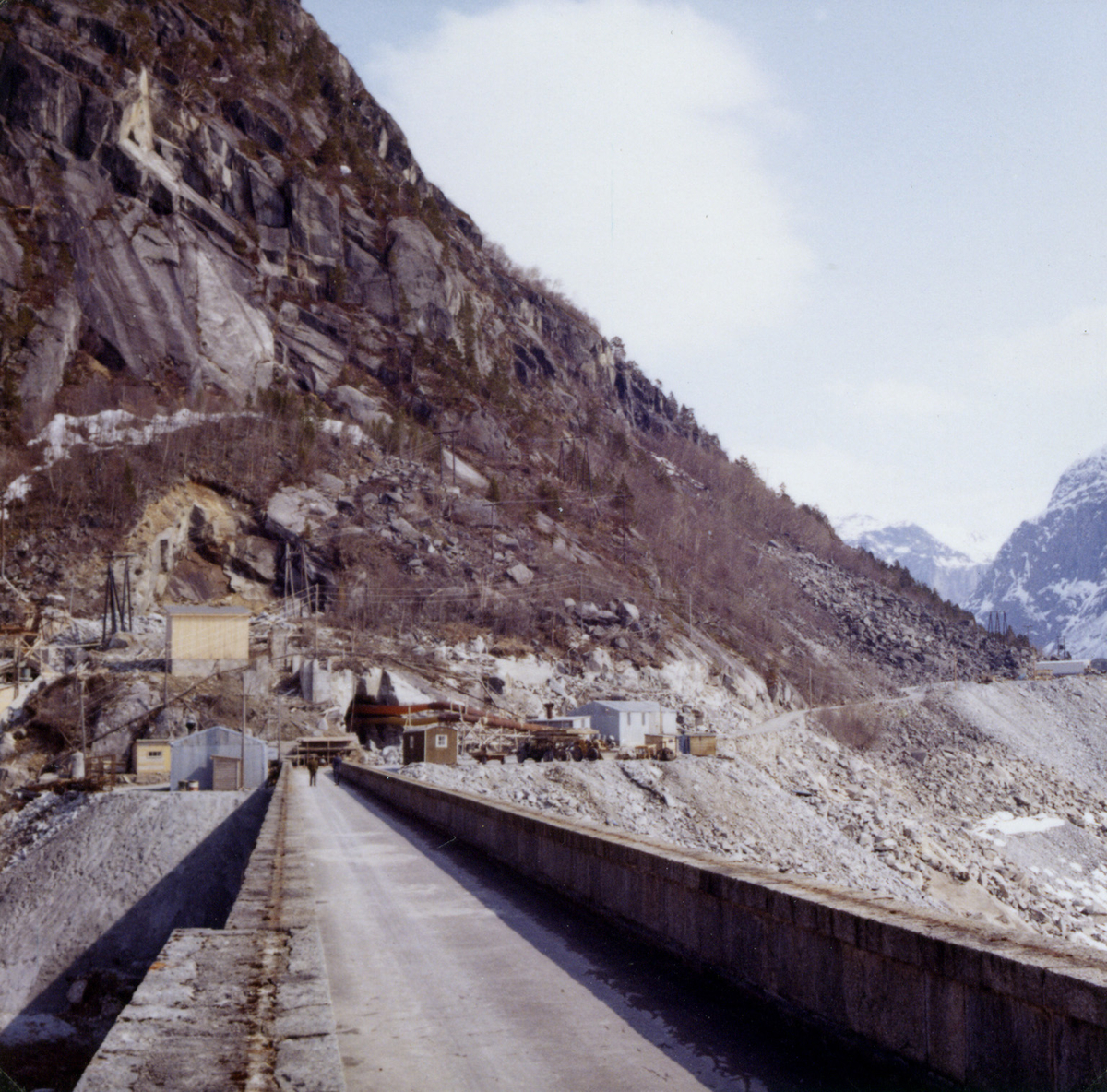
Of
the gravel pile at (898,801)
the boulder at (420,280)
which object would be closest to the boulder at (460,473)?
the boulder at (420,280)

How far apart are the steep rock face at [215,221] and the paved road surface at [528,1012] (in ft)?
265

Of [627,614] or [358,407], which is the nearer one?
[627,614]

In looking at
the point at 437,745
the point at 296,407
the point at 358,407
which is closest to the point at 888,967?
the point at 437,745

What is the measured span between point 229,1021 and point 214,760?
36117 millimetres

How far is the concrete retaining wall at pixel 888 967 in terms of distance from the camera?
3912 millimetres

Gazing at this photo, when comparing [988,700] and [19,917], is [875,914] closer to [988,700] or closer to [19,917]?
[19,917]

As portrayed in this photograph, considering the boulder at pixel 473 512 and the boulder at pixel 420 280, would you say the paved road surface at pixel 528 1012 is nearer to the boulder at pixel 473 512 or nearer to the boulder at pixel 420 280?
the boulder at pixel 473 512

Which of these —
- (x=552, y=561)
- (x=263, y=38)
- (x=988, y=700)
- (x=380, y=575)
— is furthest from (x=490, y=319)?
(x=988, y=700)

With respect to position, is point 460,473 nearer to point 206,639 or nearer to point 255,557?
point 255,557

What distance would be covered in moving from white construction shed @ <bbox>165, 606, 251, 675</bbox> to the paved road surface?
45.8 m

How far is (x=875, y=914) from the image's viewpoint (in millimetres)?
5129

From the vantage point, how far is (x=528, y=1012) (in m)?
6.41

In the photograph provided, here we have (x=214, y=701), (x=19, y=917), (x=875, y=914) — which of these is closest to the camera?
(x=875, y=914)

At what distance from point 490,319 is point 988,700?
8849 cm
